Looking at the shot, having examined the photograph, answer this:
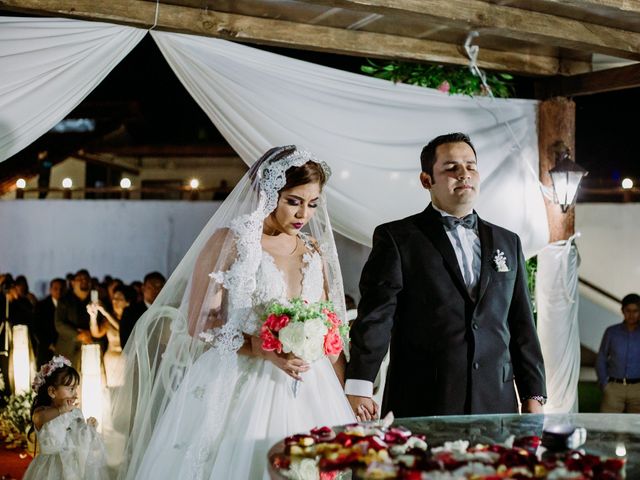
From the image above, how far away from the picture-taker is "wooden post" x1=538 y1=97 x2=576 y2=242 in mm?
6656

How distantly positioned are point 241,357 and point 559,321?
12.0 feet

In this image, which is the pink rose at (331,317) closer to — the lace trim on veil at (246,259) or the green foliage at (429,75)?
the lace trim on veil at (246,259)

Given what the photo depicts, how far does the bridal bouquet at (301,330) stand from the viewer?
3.38 meters

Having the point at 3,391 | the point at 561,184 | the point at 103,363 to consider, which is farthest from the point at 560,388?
the point at 3,391

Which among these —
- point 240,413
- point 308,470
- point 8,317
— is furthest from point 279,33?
point 8,317

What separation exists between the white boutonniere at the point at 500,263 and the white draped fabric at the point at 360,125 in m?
2.15

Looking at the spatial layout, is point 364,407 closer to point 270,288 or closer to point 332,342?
point 332,342

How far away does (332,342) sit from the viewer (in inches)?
139

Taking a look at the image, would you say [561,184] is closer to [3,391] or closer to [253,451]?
[253,451]

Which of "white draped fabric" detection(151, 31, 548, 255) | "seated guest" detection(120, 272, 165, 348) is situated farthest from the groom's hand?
"seated guest" detection(120, 272, 165, 348)

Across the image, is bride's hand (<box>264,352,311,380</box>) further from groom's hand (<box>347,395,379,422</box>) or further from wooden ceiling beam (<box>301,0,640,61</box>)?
wooden ceiling beam (<box>301,0,640,61</box>)

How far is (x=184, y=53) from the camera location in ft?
16.8

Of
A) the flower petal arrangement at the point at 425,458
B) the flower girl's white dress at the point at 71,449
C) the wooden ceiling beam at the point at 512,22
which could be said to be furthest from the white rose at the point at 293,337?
the wooden ceiling beam at the point at 512,22

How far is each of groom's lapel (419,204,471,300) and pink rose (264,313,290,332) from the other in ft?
2.44
